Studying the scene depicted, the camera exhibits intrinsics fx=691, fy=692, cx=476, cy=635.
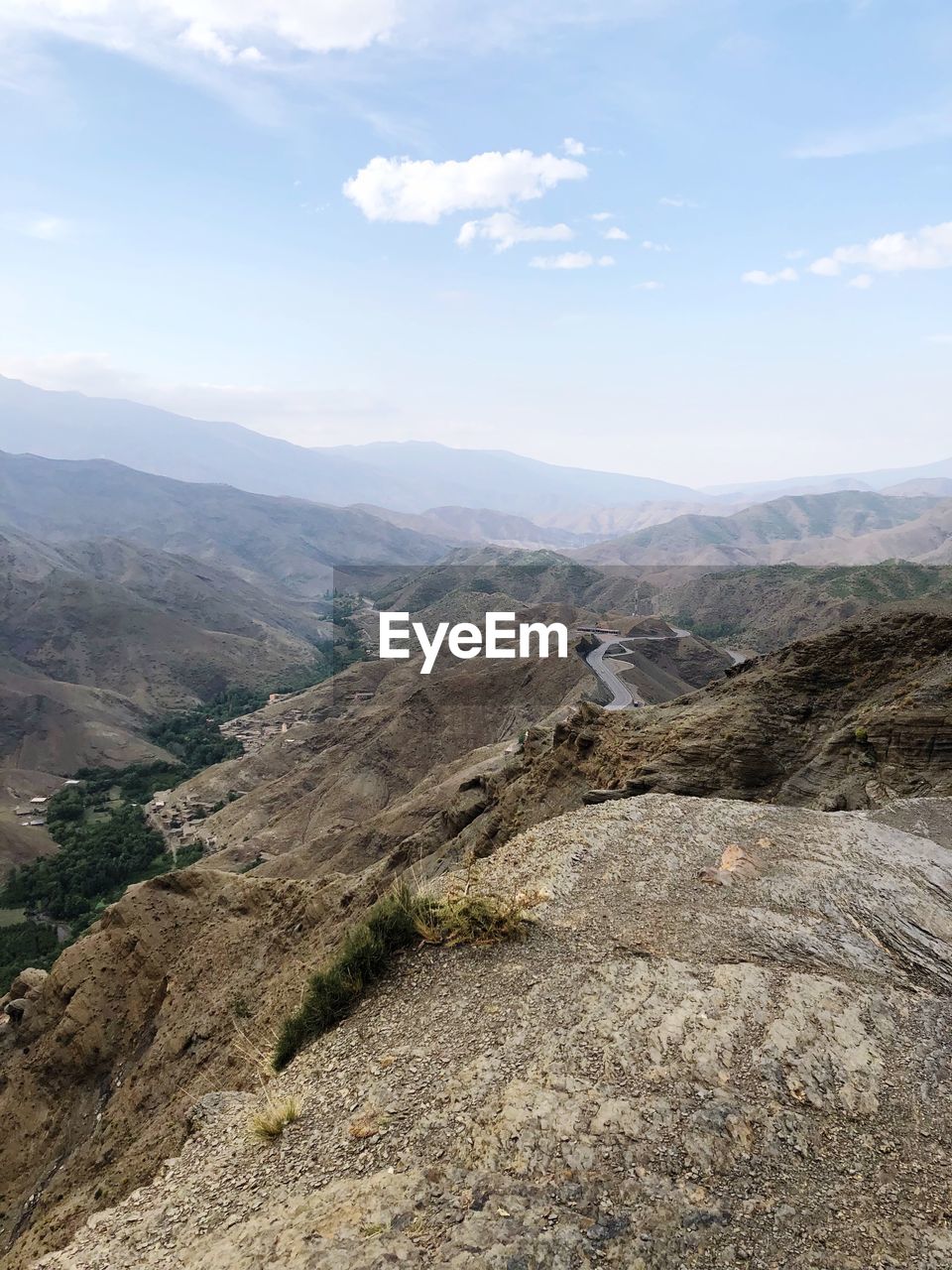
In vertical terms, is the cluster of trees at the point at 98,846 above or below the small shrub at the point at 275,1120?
below

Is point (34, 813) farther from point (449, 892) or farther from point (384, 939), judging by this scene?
point (384, 939)

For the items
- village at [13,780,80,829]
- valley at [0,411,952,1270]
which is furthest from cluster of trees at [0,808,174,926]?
village at [13,780,80,829]

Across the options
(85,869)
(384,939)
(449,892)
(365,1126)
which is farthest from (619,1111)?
(85,869)

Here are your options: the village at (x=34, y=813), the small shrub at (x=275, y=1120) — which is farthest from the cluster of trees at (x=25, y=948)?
the small shrub at (x=275, y=1120)

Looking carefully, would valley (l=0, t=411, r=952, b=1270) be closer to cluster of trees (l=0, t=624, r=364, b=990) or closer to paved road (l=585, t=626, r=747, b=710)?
cluster of trees (l=0, t=624, r=364, b=990)

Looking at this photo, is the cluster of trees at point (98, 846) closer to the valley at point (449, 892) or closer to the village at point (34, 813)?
the valley at point (449, 892)

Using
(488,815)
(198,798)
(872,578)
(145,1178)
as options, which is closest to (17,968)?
(198,798)
